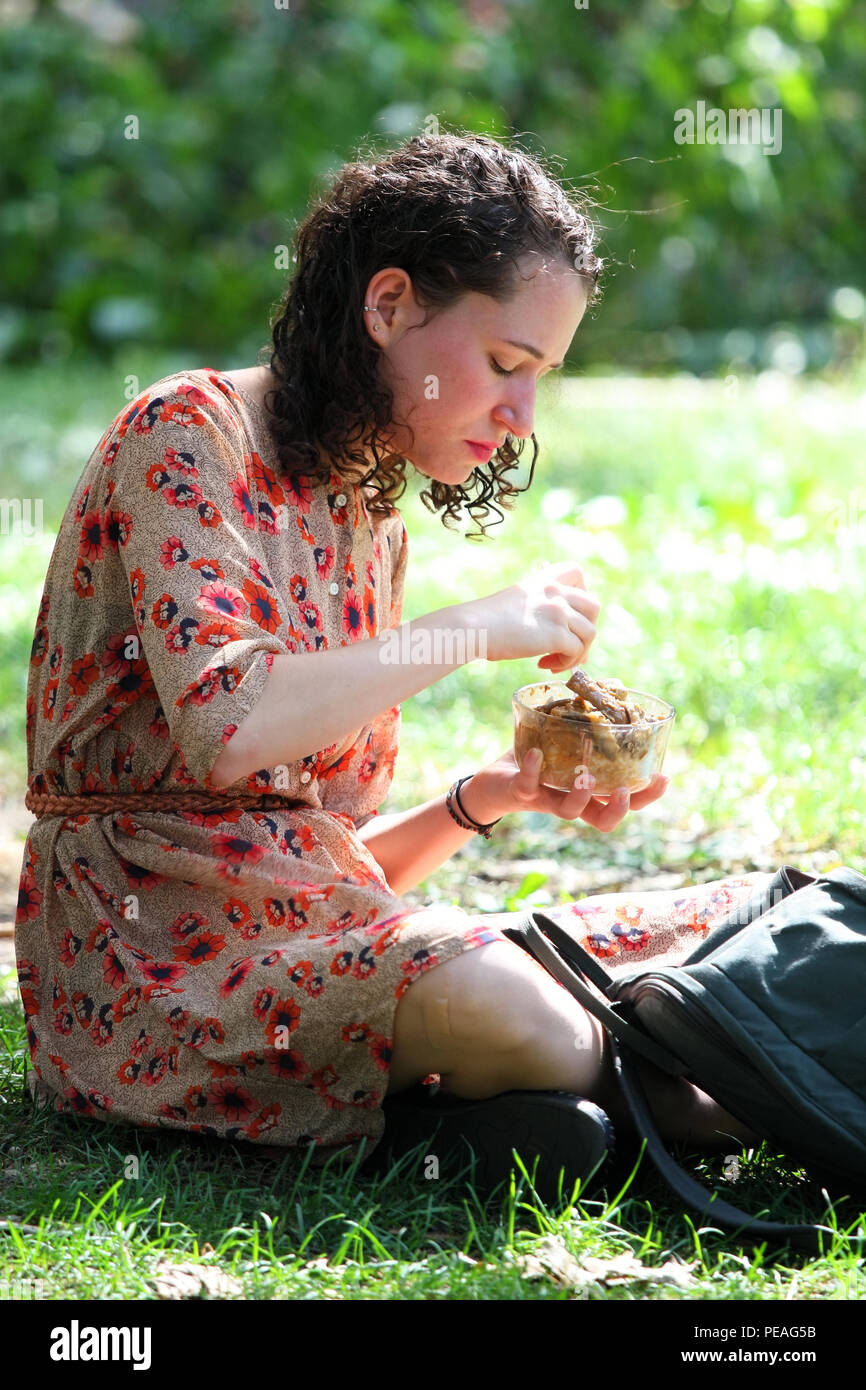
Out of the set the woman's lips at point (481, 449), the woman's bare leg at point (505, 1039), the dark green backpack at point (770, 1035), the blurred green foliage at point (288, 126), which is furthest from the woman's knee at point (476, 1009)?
the blurred green foliage at point (288, 126)

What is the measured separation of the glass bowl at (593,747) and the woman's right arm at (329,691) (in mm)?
218

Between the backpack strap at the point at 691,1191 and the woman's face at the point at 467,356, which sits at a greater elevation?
the woman's face at the point at 467,356

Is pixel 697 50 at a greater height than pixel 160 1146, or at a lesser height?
greater

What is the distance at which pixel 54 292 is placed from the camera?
8.51 m

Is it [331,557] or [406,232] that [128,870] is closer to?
[331,557]

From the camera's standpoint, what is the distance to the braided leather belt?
2238mm

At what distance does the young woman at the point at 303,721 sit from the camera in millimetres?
2031
